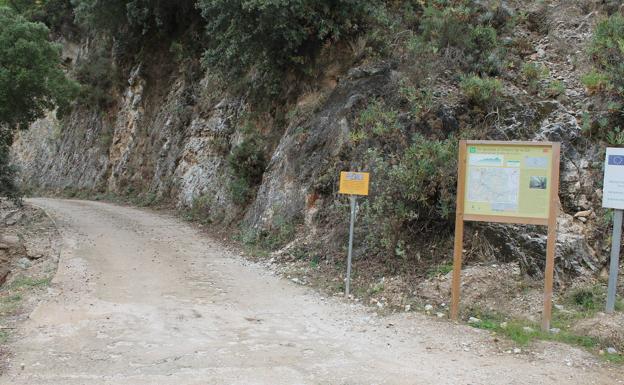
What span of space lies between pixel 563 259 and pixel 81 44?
33.2 metres

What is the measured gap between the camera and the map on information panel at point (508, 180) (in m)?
6.28

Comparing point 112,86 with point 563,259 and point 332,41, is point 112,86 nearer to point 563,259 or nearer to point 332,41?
→ point 332,41

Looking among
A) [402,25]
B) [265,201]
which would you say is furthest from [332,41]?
[265,201]

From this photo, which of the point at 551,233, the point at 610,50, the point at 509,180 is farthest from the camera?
the point at 610,50

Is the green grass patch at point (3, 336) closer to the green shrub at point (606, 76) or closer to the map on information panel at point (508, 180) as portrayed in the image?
the map on information panel at point (508, 180)

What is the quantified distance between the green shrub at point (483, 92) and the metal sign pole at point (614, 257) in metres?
4.02

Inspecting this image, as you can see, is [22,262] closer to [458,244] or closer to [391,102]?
[391,102]

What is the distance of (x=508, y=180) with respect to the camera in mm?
6449

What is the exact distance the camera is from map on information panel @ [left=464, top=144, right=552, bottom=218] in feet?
20.6

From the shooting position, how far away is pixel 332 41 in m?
13.4

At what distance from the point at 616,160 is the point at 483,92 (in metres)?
3.85

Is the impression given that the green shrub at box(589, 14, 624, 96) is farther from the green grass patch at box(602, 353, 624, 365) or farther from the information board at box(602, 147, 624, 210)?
the green grass patch at box(602, 353, 624, 365)

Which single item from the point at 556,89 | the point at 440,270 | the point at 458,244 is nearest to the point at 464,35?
the point at 556,89

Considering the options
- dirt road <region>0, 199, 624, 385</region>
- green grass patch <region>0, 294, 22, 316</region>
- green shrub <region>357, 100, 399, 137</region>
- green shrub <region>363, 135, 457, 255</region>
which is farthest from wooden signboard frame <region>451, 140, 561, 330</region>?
green grass patch <region>0, 294, 22, 316</region>
